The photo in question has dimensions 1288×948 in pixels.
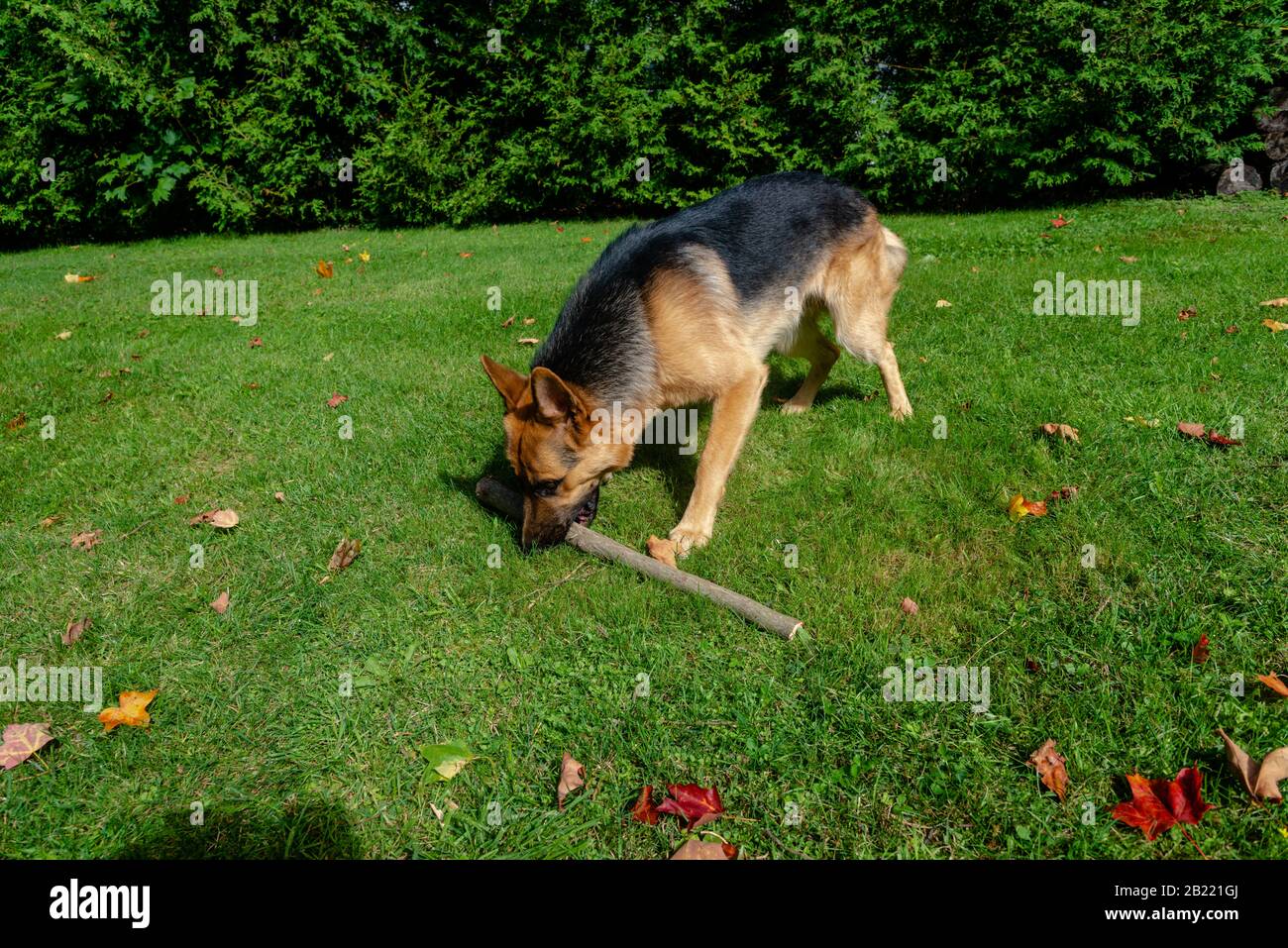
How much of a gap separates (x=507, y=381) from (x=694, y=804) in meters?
2.19

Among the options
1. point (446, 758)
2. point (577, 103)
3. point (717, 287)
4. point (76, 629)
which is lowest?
point (76, 629)

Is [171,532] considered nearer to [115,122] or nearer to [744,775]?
[744,775]

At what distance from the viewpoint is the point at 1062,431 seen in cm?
396

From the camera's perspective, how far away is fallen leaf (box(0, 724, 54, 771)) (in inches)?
97.0

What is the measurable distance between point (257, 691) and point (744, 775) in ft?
6.60

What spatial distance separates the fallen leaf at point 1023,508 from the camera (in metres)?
3.38

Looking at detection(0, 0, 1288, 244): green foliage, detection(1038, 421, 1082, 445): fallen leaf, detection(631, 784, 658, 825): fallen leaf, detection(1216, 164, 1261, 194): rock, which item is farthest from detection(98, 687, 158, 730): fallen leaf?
detection(1216, 164, 1261, 194): rock

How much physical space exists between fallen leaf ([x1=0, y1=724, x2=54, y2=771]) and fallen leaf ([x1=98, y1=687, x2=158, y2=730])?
18 centimetres

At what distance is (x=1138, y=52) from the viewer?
32.3 ft

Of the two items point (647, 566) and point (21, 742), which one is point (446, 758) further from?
point (21, 742)

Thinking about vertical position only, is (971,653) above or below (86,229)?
above

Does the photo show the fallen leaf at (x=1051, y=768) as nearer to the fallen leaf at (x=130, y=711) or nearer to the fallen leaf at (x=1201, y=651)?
the fallen leaf at (x=1201, y=651)

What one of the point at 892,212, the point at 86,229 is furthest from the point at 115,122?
the point at 892,212

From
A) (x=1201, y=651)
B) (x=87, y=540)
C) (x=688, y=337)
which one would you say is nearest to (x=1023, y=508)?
(x=1201, y=651)
